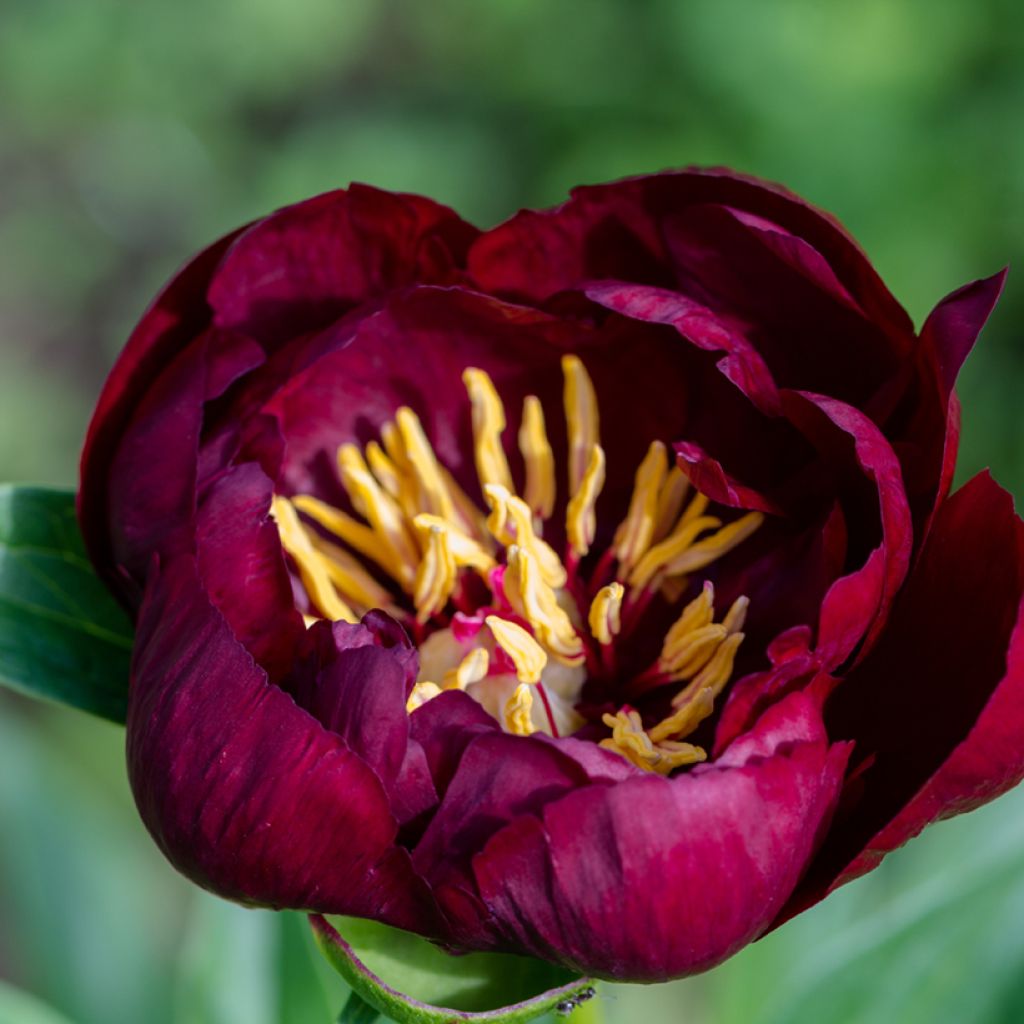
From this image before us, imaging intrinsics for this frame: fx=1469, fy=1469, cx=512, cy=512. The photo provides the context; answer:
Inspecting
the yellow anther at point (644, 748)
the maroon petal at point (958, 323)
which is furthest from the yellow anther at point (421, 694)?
the maroon petal at point (958, 323)

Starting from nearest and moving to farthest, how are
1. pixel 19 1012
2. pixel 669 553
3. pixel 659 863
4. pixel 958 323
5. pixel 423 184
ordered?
pixel 659 863
pixel 958 323
pixel 669 553
pixel 19 1012
pixel 423 184

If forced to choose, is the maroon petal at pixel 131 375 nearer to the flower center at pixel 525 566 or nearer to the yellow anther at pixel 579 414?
the flower center at pixel 525 566

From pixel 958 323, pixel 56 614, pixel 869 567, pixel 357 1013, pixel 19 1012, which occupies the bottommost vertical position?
pixel 19 1012

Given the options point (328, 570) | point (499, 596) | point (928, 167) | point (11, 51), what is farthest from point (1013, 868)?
point (11, 51)

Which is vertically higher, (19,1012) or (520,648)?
(520,648)

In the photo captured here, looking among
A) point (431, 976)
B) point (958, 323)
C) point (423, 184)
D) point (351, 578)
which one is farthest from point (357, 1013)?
point (423, 184)

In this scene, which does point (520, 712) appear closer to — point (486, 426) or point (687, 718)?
point (687, 718)

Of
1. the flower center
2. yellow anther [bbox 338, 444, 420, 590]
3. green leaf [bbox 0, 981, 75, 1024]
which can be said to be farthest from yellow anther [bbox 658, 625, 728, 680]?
A: green leaf [bbox 0, 981, 75, 1024]

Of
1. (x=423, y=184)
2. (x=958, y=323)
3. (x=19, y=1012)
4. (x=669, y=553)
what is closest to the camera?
(x=958, y=323)

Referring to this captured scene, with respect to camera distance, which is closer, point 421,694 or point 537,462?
point 421,694
